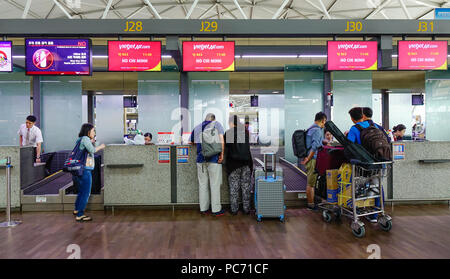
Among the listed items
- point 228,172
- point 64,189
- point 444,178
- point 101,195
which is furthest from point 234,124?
point 444,178

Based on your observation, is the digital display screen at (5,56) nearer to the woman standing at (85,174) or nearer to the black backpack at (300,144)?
the woman standing at (85,174)

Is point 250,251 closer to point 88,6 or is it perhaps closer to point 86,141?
point 86,141

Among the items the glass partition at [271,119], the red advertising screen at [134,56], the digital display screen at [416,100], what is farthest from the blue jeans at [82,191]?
the digital display screen at [416,100]

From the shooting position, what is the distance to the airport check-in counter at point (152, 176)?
4617 mm

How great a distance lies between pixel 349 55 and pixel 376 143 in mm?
2479

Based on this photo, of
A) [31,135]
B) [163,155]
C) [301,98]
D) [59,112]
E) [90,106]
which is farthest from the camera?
[90,106]

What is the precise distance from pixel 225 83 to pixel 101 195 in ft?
16.2

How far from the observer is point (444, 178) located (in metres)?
4.87

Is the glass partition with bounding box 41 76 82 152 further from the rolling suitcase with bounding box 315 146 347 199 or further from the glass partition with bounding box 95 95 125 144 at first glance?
the rolling suitcase with bounding box 315 146 347 199

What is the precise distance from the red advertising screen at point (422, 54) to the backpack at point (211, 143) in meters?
4.01

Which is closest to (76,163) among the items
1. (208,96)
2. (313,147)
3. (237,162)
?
(237,162)

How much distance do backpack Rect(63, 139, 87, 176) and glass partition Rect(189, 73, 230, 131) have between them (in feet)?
14.2

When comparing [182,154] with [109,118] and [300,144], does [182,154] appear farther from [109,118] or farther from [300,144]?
[109,118]

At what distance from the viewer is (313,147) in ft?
14.6
